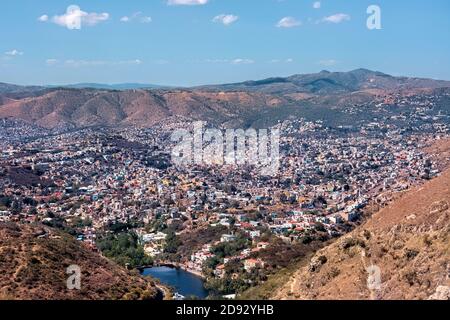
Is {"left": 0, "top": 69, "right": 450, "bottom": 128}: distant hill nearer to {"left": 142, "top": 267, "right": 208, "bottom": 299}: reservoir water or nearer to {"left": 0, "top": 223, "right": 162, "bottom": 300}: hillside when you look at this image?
{"left": 142, "top": 267, "right": 208, "bottom": 299}: reservoir water

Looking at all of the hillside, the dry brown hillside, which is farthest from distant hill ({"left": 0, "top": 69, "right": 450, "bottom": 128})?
the dry brown hillside

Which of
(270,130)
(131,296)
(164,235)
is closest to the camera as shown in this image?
(131,296)

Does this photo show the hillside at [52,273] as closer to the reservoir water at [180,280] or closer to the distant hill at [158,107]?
the reservoir water at [180,280]

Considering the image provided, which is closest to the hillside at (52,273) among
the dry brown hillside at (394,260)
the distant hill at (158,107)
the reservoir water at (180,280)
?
the reservoir water at (180,280)

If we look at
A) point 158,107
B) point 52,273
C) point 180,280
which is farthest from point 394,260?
point 158,107
